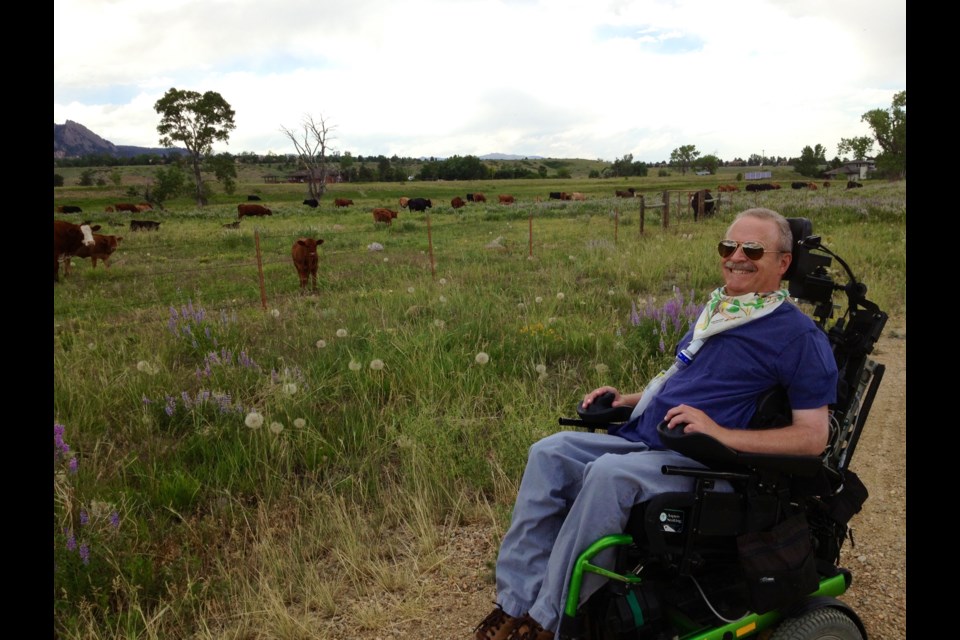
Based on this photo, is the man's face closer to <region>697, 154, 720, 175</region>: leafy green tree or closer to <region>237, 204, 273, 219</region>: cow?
<region>237, 204, 273, 219</region>: cow

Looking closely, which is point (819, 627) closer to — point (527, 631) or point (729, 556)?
point (729, 556)

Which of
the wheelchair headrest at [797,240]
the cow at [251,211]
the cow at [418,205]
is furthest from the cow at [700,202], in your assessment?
the cow at [251,211]

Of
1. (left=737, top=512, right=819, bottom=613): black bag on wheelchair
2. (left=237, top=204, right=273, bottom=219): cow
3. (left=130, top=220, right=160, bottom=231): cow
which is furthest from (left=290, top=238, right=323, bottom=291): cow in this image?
(left=237, top=204, right=273, bottom=219): cow

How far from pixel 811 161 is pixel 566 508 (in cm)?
13665

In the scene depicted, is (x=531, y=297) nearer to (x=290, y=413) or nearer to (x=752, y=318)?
(x=290, y=413)

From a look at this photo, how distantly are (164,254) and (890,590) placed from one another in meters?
18.2

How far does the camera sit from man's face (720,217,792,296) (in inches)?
95.9

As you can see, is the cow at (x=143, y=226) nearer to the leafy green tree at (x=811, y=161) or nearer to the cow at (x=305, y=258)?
the cow at (x=305, y=258)

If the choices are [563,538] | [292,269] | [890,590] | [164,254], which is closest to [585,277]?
[292,269]

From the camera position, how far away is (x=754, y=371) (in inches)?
91.2

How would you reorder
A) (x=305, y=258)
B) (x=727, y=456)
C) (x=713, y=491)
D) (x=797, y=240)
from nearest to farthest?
(x=727, y=456) → (x=713, y=491) → (x=797, y=240) → (x=305, y=258)

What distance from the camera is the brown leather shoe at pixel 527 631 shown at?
218 centimetres

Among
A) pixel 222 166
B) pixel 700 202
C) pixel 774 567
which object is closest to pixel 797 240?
pixel 774 567

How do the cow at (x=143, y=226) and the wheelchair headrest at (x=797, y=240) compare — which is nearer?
the wheelchair headrest at (x=797, y=240)
